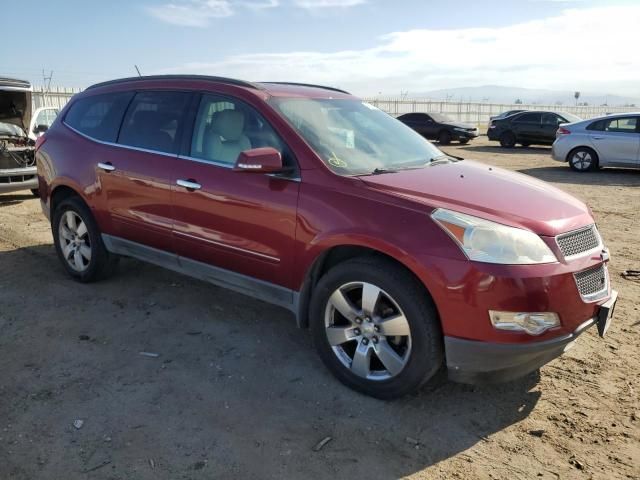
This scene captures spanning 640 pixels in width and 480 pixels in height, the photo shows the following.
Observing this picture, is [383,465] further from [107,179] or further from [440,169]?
[107,179]

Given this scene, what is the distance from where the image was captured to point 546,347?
112 inches

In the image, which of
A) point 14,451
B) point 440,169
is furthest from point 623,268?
point 14,451

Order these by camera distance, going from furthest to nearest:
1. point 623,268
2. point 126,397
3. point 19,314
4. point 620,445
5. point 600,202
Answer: point 600,202 → point 623,268 → point 19,314 → point 126,397 → point 620,445

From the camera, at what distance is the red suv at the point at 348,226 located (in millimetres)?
2863

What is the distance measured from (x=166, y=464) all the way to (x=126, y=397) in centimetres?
73

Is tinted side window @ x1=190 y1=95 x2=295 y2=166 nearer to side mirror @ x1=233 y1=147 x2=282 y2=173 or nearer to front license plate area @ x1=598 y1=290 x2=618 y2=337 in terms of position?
side mirror @ x1=233 y1=147 x2=282 y2=173

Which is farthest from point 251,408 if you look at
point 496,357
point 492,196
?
point 492,196

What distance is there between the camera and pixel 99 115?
197 inches

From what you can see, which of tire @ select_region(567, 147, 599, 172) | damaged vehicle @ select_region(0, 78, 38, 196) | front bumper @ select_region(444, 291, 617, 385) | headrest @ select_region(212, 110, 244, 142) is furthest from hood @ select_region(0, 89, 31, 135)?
tire @ select_region(567, 147, 599, 172)

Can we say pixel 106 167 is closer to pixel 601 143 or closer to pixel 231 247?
pixel 231 247

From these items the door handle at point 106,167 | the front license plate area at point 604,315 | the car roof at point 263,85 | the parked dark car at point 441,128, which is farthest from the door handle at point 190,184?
the parked dark car at point 441,128

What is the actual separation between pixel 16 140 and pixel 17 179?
125 cm

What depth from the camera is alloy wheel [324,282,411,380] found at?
123 inches

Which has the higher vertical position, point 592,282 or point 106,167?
point 106,167
